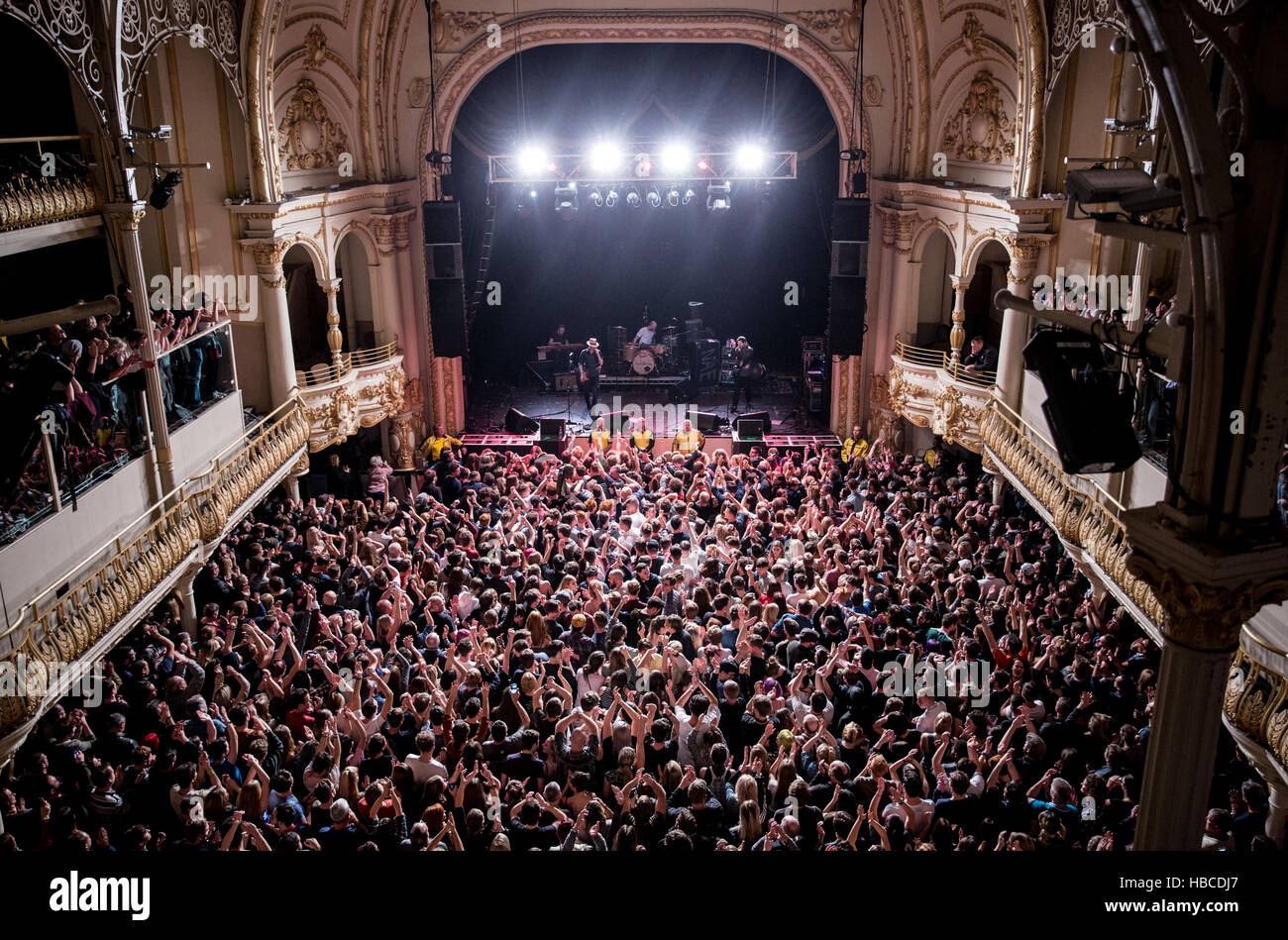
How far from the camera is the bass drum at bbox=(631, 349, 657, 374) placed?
20.4m

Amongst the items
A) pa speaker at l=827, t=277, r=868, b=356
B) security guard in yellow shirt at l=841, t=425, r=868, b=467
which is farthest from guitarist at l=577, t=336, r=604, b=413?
security guard in yellow shirt at l=841, t=425, r=868, b=467

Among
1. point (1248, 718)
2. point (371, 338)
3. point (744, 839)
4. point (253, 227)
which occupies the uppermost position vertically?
point (253, 227)

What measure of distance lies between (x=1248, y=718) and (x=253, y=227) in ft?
41.5

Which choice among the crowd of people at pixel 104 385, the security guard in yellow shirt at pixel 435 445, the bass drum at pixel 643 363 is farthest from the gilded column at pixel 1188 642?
the bass drum at pixel 643 363

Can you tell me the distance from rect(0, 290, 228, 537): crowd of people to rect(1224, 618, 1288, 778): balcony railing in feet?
29.3

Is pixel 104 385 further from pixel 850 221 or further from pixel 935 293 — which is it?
pixel 935 293

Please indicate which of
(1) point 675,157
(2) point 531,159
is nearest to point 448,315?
(2) point 531,159

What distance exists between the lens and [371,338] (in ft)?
58.2

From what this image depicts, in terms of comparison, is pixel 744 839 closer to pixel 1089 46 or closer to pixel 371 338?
pixel 1089 46

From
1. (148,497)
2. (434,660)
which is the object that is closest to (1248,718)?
(434,660)

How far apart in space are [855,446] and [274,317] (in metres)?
9.86

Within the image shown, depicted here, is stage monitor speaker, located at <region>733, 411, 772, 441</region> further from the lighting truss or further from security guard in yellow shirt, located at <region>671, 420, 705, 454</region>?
the lighting truss

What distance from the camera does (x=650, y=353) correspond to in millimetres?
20469
